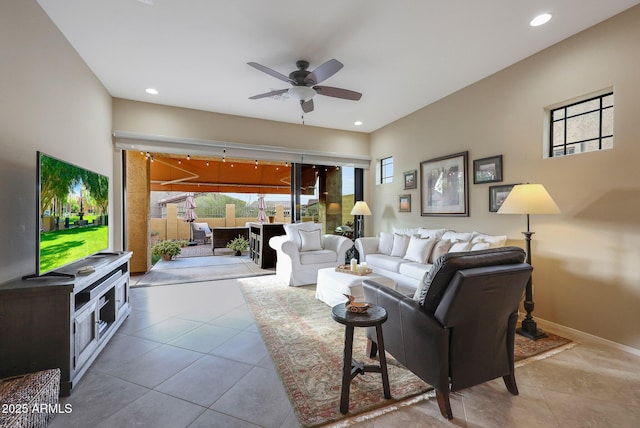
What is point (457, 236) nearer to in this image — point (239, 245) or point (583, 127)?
point (583, 127)

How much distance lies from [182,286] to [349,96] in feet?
12.8

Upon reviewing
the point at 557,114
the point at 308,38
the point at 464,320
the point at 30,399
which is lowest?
the point at 30,399

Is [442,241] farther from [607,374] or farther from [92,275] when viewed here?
[92,275]

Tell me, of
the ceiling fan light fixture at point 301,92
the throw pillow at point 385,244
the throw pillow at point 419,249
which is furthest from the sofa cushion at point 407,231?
the ceiling fan light fixture at point 301,92

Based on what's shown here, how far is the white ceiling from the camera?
2.53 meters

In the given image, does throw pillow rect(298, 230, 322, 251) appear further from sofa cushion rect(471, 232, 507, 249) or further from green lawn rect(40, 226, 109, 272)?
green lawn rect(40, 226, 109, 272)

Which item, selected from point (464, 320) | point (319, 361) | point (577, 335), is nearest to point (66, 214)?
point (319, 361)

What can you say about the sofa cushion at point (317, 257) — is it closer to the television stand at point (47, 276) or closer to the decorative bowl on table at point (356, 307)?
the decorative bowl on table at point (356, 307)

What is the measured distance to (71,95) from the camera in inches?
121

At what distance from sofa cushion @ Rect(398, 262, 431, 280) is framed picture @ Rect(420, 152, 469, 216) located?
1.09m

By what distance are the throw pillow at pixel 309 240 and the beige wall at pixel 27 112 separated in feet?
10.7

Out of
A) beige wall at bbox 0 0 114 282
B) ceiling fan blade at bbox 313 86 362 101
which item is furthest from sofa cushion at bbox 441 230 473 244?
beige wall at bbox 0 0 114 282

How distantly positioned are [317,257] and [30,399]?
3.66 m

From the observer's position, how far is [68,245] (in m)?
2.50
